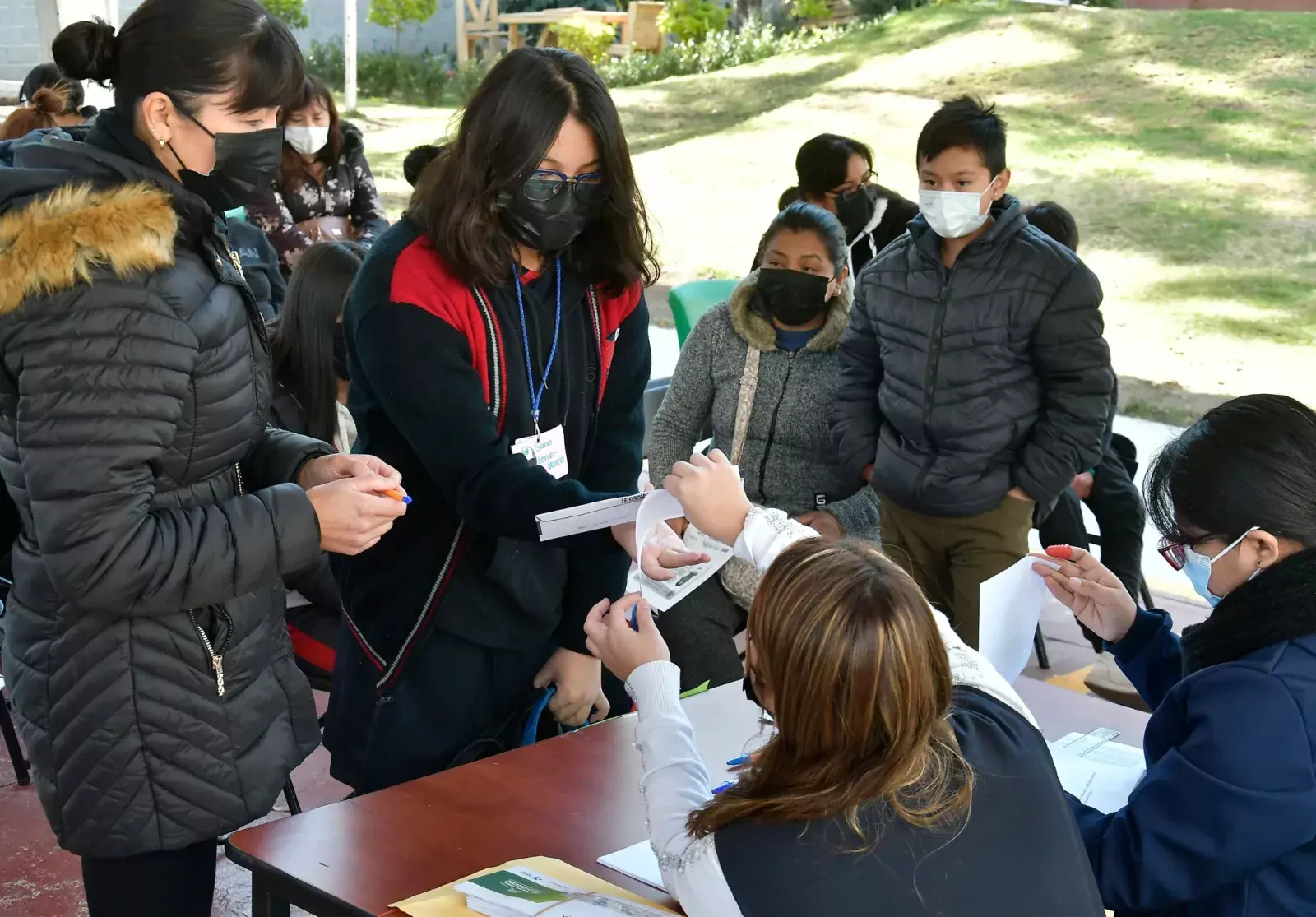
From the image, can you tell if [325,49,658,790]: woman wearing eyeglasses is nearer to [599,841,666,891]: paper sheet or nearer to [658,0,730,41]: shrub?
[599,841,666,891]: paper sheet

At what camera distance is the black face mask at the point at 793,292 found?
342cm

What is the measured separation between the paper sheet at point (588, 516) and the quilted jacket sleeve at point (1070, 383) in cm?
168

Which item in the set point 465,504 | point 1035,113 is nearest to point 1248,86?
point 1035,113

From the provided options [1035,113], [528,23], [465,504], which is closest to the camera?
[465,504]

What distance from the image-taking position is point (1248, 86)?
9008mm

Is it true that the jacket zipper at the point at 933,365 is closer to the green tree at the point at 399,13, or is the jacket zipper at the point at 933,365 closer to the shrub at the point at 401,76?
the shrub at the point at 401,76

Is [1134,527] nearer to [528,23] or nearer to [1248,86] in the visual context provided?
[1248,86]

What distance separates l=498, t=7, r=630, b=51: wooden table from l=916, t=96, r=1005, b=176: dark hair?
8.22 m

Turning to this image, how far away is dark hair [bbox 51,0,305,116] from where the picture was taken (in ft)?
5.03

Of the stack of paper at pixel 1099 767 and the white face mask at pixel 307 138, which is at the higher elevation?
the white face mask at pixel 307 138

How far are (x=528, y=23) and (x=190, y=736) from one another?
408 inches

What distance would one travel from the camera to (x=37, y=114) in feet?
14.4

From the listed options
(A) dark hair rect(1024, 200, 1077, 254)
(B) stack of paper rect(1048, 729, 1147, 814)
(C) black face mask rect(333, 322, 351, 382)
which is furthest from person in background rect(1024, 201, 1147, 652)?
(C) black face mask rect(333, 322, 351, 382)

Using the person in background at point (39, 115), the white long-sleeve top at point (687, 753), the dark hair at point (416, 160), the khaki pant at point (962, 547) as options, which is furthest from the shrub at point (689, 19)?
the white long-sleeve top at point (687, 753)
